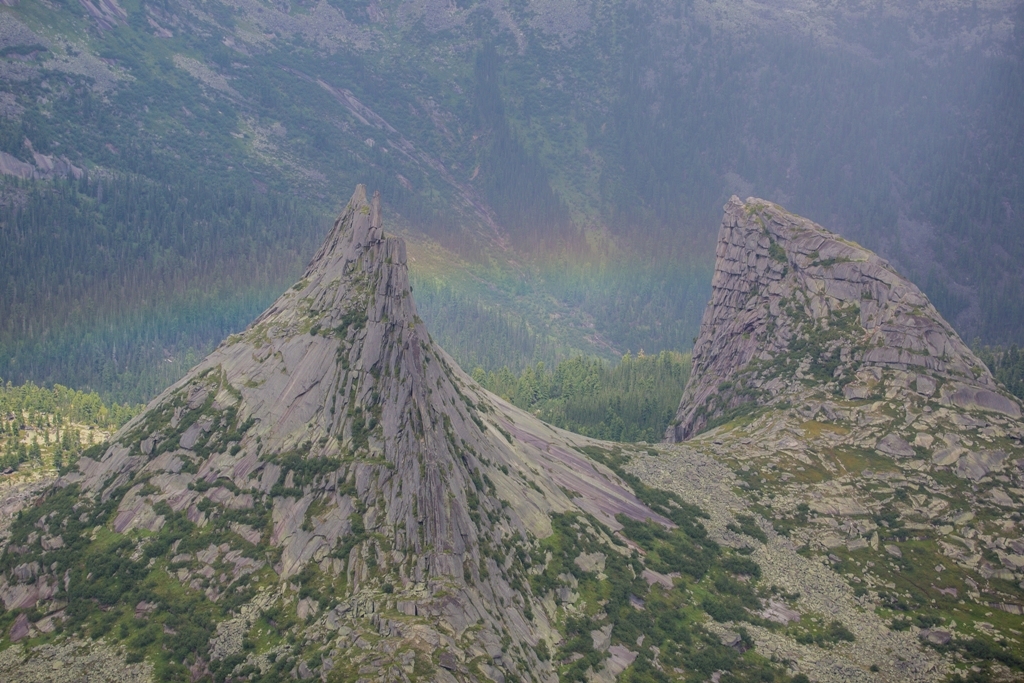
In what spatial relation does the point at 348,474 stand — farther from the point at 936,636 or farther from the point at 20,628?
the point at 936,636

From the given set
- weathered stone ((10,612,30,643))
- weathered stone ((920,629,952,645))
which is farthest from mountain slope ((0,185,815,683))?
weathered stone ((920,629,952,645))

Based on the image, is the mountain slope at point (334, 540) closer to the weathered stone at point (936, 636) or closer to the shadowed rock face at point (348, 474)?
the shadowed rock face at point (348, 474)

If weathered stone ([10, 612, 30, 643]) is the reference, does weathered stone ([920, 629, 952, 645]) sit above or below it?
above

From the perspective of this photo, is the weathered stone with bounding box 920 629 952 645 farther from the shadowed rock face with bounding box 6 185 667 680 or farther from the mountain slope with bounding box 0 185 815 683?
the shadowed rock face with bounding box 6 185 667 680

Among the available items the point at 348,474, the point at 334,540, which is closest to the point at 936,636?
the point at 348,474

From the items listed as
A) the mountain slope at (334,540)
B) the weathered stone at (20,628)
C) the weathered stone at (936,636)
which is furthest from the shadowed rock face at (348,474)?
the weathered stone at (936,636)

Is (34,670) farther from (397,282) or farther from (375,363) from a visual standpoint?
(397,282)

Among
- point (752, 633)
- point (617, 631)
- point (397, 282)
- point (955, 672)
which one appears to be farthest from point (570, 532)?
point (955, 672)

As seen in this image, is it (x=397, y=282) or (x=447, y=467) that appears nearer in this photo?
(x=447, y=467)
